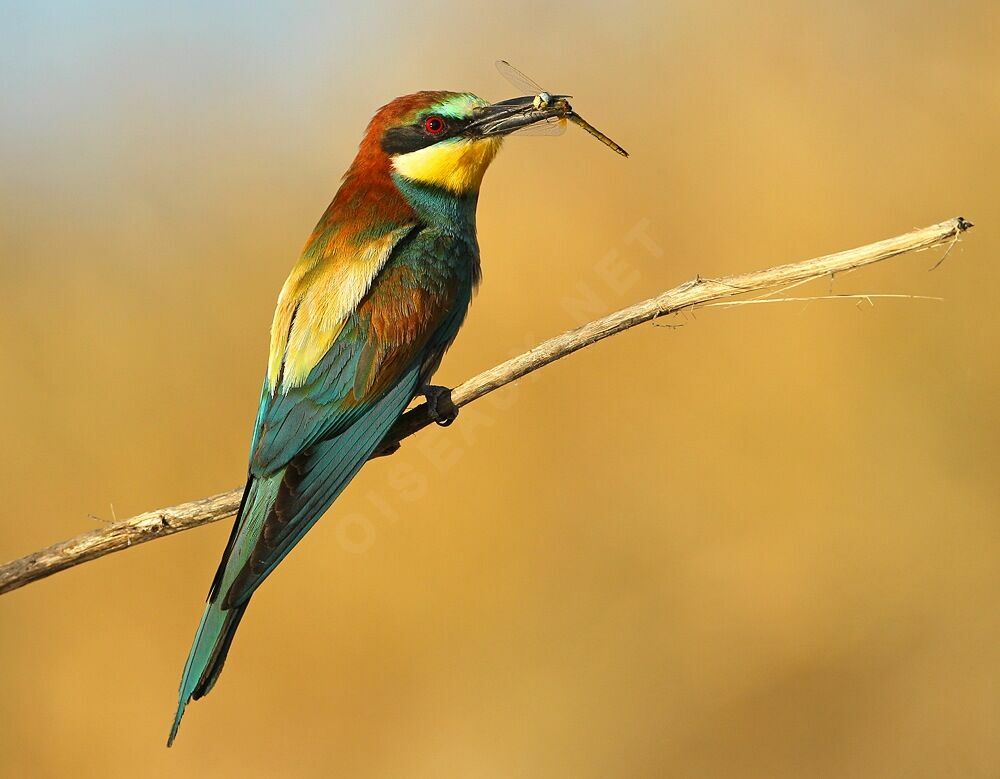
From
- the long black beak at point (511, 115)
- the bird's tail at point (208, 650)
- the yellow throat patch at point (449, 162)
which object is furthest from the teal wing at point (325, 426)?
the long black beak at point (511, 115)

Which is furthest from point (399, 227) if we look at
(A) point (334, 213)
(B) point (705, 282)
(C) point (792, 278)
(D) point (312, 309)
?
(C) point (792, 278)

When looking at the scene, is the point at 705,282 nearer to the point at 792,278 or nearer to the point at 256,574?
the point at 792,278

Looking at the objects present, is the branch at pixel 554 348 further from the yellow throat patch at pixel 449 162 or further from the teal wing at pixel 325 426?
the yellow throat patch at pixel 449 162

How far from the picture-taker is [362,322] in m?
2.15

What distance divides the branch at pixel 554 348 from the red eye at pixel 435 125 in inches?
32.6

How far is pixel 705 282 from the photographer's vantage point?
1.73m

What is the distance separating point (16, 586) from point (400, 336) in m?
0.89

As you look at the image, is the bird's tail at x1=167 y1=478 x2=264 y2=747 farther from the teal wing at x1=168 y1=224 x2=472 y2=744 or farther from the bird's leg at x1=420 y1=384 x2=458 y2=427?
the bird's leg at x1=420 y1=384 x2=458 y2=427

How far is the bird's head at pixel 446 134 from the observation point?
2.41 meters

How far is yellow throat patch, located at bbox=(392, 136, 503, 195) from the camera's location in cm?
242

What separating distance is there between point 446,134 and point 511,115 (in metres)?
0.16

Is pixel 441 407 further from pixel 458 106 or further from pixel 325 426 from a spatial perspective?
pixel 458 106

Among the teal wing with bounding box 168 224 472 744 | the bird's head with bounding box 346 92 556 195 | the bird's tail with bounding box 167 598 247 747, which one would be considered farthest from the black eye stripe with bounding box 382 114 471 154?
the bird's tail with bounding box 167 598 247 747

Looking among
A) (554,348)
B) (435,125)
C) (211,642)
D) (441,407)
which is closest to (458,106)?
(435,125)
